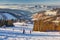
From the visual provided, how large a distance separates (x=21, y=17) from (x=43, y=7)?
155 mm

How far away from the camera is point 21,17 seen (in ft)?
3.32

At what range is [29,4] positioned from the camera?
1.02 meters

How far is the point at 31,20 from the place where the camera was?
1000 millimetres

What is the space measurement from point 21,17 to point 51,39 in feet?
0.76

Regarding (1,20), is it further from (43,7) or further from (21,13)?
(43,7)

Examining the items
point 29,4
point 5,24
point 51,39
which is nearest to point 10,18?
point 5,24

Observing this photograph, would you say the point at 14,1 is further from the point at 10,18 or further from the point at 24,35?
the point at 24,35

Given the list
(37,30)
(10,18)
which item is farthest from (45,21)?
(10,18)

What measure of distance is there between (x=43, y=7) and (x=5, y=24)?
0.26 metres

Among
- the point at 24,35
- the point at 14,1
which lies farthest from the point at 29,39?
the point at 14,1

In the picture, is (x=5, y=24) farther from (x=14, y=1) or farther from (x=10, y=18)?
(x=14, y=1)

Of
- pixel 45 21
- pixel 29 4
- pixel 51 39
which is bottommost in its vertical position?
pixel 51 39

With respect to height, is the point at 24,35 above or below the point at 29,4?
below

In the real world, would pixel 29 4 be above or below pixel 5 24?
above
